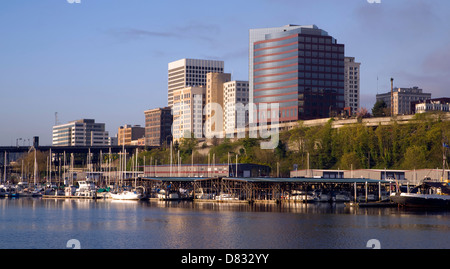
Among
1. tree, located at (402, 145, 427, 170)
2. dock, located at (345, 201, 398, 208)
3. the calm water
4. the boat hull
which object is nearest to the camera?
the calm water

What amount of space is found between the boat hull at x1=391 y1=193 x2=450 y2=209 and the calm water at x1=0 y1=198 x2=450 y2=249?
33.8ft

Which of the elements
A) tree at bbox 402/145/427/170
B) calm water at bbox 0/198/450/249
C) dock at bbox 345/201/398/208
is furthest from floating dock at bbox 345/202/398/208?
tree at bbox 402/145/427/170

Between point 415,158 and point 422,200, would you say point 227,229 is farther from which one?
point 415,158

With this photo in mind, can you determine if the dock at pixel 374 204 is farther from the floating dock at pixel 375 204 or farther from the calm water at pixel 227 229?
the calm water at pixel 227 229

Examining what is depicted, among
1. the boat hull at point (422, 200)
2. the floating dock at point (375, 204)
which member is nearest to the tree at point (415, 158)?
the floating dock at point (375, 204)

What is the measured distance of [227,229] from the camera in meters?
96.7

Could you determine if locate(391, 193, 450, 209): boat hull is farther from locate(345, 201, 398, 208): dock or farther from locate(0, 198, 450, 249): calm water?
locate(0, 198, 450, 249): calm water

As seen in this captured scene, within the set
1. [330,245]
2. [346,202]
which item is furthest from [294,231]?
[346,202]

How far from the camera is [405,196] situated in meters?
141

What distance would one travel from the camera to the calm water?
82.1m

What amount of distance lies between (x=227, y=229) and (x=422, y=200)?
61475mm
